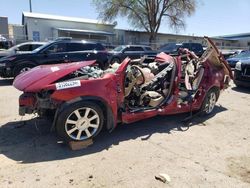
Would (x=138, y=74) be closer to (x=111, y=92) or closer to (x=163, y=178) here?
(x=111, y=92)

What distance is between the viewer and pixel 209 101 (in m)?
6.34

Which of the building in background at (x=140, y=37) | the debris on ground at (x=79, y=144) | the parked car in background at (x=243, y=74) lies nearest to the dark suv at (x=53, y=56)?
the parked car in background at (x=243, y=74)

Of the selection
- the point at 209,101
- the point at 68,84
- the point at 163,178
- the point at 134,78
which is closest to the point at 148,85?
the point at 134,78

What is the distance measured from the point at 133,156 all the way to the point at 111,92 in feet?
3.73

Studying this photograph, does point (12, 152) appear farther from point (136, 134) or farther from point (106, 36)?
point (106, 36)

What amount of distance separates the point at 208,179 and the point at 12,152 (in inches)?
115

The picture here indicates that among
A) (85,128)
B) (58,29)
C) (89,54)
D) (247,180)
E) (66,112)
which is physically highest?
(58,29)

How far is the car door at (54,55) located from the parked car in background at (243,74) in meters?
7.03

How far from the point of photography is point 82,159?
3.94 metres

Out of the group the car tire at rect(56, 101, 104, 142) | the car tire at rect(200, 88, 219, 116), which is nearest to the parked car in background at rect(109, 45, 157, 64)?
the car tire at rect(200, 88, 219, 116)

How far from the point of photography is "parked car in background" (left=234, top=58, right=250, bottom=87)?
9677 mm

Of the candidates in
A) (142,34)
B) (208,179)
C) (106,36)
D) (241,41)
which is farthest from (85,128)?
(241,41)

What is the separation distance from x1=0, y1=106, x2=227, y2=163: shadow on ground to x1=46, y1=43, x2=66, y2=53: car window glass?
6.41m

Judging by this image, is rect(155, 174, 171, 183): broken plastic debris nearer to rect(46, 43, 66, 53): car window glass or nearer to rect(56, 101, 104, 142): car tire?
rect(56, 101, 104, 142): car tire
